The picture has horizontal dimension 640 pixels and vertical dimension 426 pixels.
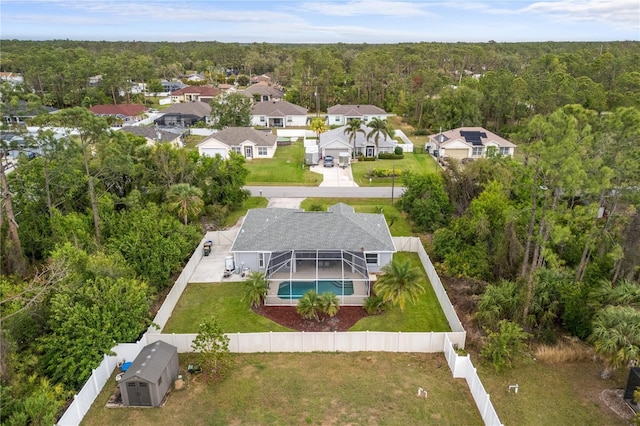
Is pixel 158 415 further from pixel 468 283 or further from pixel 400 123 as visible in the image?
pixel 400 123

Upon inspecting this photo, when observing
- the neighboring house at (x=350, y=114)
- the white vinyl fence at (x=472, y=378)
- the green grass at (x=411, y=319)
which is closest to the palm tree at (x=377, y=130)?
the neighboring house at (x=350, y=114)

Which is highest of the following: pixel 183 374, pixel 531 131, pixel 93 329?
pixel 531 131

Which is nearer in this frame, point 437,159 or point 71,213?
point 71,213

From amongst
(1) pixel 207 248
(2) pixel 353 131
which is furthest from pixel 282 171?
(1) pixel 207 248

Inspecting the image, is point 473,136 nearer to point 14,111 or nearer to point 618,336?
A: point 618,336

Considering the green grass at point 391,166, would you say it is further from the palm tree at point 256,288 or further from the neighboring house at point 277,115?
the neighboring house at point 277,115

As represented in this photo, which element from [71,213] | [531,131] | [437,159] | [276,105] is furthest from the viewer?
[276,105]

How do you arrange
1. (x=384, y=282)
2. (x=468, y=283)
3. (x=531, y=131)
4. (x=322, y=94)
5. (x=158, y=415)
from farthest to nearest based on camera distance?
(x=322, y=94)
(x=468, y=283)
(x=384, y=282)
(x=531, y=131)
(x=158, y=415)

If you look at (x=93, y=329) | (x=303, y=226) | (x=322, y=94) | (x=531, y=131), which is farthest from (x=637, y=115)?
(x=322, y=94)
